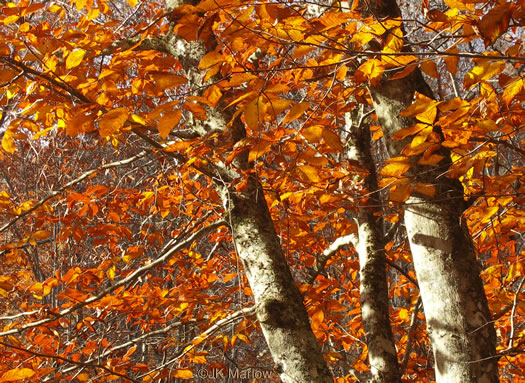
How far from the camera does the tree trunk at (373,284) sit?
2.49m

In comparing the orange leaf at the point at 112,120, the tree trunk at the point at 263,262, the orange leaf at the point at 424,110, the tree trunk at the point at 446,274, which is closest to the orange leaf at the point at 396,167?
the tree trunk at the point at 446,274

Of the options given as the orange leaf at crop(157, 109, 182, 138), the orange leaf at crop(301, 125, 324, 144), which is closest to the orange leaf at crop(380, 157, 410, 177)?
the orange leaf at crop(301, 125, 324, 144)

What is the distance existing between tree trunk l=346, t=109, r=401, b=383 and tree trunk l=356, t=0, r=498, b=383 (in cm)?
58

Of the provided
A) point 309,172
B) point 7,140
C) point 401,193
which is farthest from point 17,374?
point 401,193

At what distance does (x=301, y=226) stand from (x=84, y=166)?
515cm

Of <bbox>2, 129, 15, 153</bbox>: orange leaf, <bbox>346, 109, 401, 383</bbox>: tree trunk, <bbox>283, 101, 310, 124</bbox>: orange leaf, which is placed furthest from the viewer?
<bbox>346, 109, 401, 383</bbox>: tree trunk

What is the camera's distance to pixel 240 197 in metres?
2.18

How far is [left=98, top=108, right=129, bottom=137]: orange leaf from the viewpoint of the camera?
4.91 feet

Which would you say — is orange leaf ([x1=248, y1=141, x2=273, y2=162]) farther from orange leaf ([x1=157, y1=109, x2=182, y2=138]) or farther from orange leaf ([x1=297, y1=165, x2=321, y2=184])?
orange leaf ([x1=157, y1=109, x2=182, y2=138])

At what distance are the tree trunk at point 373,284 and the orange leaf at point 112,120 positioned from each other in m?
1.30

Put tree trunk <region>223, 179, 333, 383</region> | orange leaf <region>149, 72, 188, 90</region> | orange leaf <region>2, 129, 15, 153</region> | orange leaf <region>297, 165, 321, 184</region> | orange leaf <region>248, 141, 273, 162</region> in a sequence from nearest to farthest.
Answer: orange leaf <region>149, 72, 188, 90</region> → orange leaf <region>248, 141, 273, 162</region> → orange leaf <region>297, 165, 321, 184</region> → tree trunk <region>223, 179, 333, 383</region> → orange leaf <region>2, 129, 15, 153</region>

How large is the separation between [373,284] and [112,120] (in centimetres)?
182

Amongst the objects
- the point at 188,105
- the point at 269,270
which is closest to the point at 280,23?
the point at 188,105

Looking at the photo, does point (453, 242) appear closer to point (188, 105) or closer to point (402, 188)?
point (402, 188)
